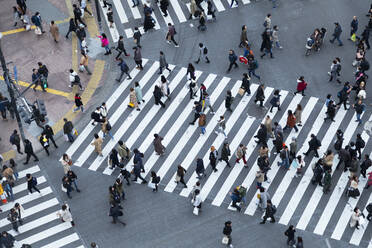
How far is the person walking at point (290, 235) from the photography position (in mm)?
29891

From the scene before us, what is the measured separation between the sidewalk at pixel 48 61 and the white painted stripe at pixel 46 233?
5435mm

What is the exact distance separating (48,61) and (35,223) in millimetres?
11809

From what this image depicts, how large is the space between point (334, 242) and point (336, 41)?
1437cm

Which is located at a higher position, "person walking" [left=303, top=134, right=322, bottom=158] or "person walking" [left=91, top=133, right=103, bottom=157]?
"person walking" [left=303, top=134, right=322, bottom=158]

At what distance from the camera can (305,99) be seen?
122 feet

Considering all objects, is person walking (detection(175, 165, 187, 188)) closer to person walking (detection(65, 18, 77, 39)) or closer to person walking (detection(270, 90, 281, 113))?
person walking (detection(270, 90, 281, 113))

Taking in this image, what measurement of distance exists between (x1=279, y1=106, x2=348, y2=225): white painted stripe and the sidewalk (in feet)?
42.8

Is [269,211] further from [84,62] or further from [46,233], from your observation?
[84,62]

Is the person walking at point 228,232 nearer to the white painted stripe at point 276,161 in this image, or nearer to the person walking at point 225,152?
the white painted stripe at point 276,161

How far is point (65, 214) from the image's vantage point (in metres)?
31.5

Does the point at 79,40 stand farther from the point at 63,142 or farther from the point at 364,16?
the point at 364,16

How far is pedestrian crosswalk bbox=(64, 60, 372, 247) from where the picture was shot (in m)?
32.2

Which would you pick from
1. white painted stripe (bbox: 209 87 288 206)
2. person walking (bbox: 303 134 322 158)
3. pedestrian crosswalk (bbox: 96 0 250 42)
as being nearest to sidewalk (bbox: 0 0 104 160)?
pedestrian crosswalk (bbox: 96 0 250 42)

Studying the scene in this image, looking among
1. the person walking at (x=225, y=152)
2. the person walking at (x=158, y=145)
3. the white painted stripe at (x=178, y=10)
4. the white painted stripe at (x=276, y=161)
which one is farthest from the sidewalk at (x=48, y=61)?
the white painted stripe at (x=276, y=161)
